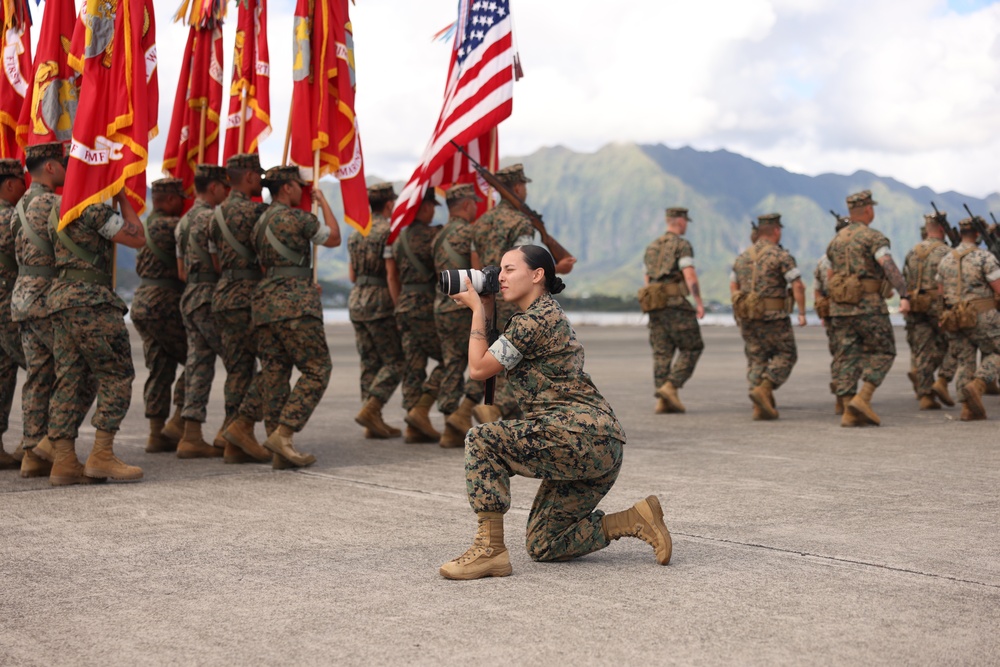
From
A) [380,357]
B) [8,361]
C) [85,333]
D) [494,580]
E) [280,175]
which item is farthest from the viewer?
[380,357]

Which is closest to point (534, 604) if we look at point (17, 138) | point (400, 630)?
point (400, 630)

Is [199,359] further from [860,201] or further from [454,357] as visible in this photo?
[860,201]

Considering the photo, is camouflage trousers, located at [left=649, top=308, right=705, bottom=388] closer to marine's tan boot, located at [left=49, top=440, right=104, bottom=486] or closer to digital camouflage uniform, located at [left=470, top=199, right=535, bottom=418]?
digital camouflage uniform, located at [left=470, top=199, right=535, bottom=418]

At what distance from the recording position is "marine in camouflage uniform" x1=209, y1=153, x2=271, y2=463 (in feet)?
27.9

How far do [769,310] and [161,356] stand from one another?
20.1 ft

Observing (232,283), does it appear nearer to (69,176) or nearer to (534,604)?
(69,176)

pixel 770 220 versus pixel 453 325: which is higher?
pixel 770 220

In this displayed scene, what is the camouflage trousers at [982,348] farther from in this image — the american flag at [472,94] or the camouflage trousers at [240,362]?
the camouflage trousers at [240,362]

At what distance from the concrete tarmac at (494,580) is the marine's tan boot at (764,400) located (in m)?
2.48

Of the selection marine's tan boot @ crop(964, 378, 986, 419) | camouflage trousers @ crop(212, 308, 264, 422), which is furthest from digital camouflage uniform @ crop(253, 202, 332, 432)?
marine's tan boot @ crop(964, 378, 986, 419)

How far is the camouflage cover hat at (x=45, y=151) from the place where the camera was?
306 inches

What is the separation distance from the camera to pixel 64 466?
7352mm

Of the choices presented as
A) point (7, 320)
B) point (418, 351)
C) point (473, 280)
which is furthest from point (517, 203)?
point (473, 280)

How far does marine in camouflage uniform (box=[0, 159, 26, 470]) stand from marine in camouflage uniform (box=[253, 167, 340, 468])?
5.69ft
